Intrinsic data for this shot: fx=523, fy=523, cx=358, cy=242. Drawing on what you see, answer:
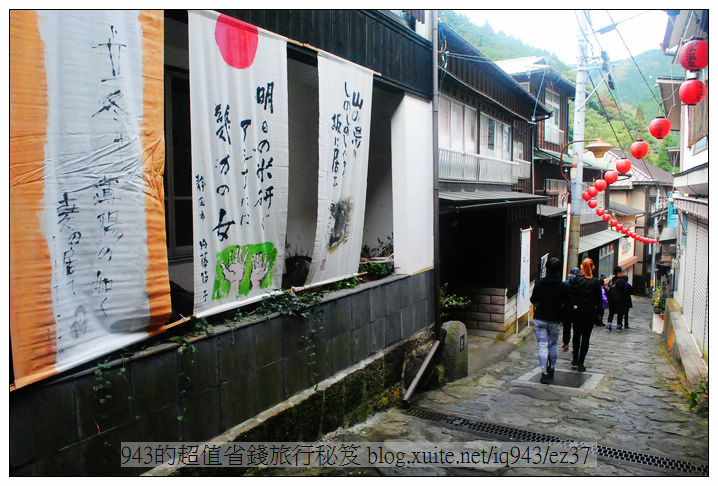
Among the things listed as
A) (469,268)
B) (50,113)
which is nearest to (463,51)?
(469,268)

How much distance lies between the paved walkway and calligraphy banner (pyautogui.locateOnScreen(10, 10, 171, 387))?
9.26 feet

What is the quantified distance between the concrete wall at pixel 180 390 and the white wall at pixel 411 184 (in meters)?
1.64

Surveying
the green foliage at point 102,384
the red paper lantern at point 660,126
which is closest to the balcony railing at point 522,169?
the red paper lantern at point 660,126

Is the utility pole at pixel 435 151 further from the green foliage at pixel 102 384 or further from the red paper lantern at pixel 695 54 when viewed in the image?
the green foliage at pixel 102 384

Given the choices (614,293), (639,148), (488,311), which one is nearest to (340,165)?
(488,311)

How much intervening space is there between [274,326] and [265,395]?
0.83m

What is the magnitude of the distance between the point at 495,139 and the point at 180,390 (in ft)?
Result: 48.8

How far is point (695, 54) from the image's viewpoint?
725 cm

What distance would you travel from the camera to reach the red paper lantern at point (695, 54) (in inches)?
284

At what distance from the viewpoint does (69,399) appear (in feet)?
13.9

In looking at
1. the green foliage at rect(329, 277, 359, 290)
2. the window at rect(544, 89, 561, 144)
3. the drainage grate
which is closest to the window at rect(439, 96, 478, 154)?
the green foliage at rect(329, 277, 359, 290)

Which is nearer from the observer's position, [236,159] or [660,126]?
[236,159]

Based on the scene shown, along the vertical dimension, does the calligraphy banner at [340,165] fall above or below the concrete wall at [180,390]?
above

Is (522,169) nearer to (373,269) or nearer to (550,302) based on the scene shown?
(550,302)
